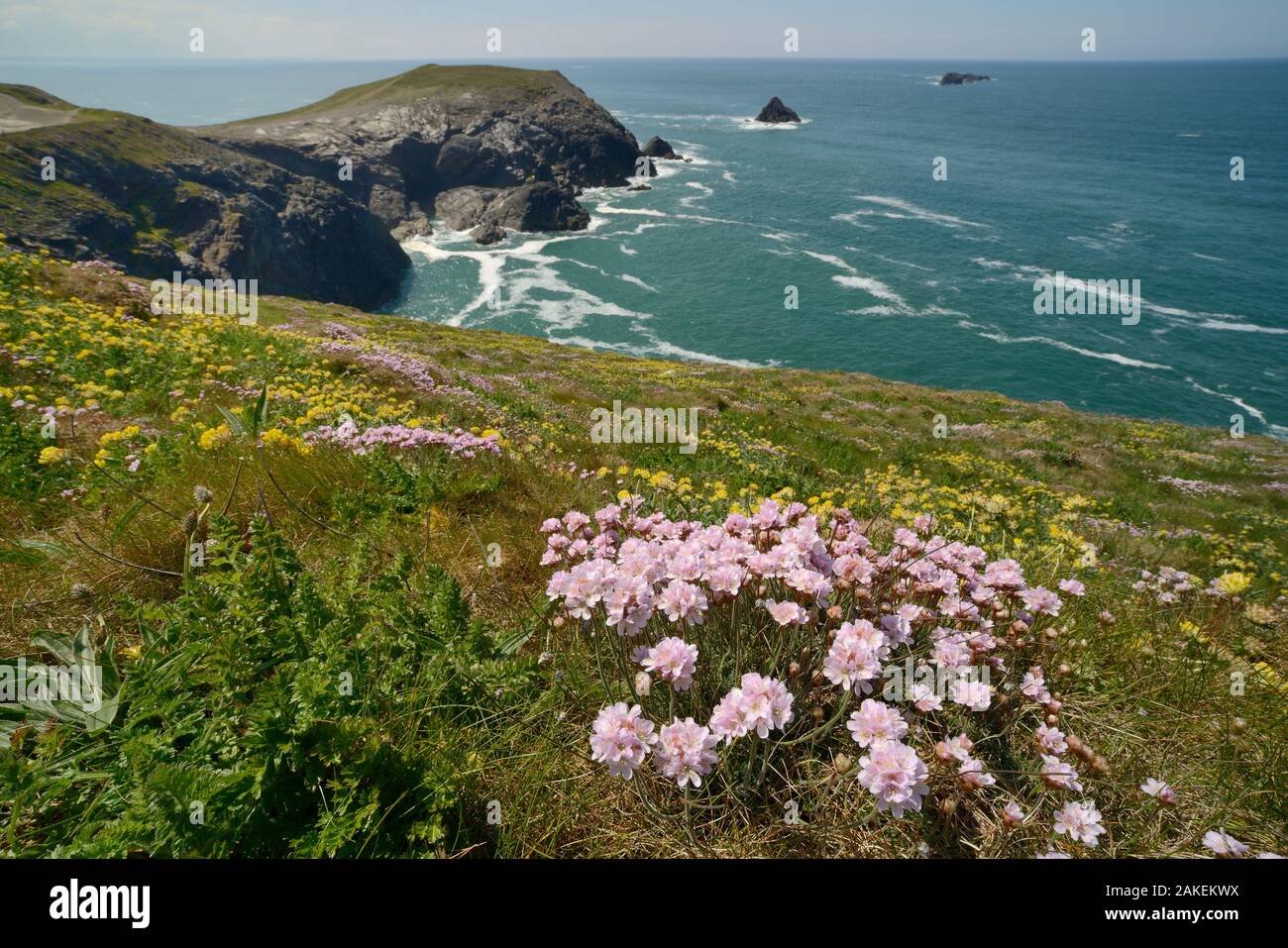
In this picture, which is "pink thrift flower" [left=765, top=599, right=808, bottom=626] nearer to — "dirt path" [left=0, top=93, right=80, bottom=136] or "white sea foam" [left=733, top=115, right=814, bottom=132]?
"dirt path" [left=0, top=93, right=80, bottom=136]

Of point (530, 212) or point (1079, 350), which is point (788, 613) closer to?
point (1079, 350)

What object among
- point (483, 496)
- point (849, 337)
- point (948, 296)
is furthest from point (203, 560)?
point (948, 296)

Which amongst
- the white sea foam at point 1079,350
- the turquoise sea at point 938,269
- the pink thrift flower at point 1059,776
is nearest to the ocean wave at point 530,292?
the turquoise sea at point 938,269

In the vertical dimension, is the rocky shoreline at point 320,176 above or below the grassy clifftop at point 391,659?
above

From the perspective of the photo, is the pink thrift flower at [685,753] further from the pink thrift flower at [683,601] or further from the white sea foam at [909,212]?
the white sea foam at [909,212]

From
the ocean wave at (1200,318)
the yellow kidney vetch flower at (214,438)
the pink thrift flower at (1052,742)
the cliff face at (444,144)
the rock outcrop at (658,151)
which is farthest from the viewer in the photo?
the rock outcrop at (658,151)

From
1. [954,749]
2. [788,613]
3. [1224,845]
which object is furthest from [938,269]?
[954,749]

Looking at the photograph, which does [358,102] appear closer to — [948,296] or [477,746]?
[948,296]
